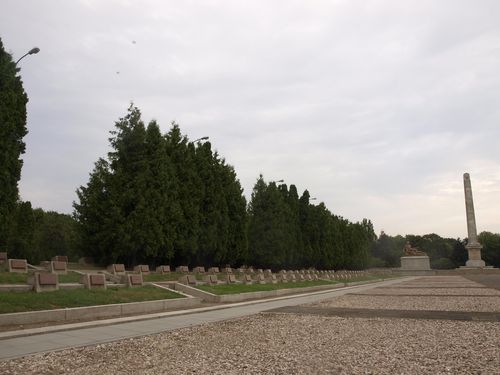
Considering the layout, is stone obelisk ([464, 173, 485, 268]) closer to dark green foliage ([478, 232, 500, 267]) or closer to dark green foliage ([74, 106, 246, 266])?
dark green foliage ([478, 232, 500, 267])

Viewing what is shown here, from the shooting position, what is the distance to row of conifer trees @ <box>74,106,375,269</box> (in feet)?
95.5

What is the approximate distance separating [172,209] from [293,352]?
22.8m

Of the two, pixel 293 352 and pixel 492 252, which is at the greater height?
pixel 293 352

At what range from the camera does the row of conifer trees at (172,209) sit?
2911 centimetres

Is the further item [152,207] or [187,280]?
[152,207]

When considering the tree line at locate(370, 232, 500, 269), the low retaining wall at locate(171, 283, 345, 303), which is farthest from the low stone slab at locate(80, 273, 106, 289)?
the tree line at locate(370, 232, 500, 269)

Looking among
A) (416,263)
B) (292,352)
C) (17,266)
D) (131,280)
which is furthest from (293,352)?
(416,263)

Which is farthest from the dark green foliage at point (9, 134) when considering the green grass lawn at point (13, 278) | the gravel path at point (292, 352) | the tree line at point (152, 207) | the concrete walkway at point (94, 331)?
the gravel path at point (292, 352)

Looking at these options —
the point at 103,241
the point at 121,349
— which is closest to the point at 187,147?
the point at 103,241

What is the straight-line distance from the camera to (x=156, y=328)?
12.7 meters

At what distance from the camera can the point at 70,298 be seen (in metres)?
14.6

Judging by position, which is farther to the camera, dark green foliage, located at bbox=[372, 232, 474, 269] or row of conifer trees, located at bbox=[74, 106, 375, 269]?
dark green foliage, located at bbox=[372, 232, 474, 269]

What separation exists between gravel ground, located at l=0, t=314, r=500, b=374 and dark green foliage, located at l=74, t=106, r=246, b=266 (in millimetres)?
16743

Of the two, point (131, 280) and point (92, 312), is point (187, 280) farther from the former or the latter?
point (92, 312)
